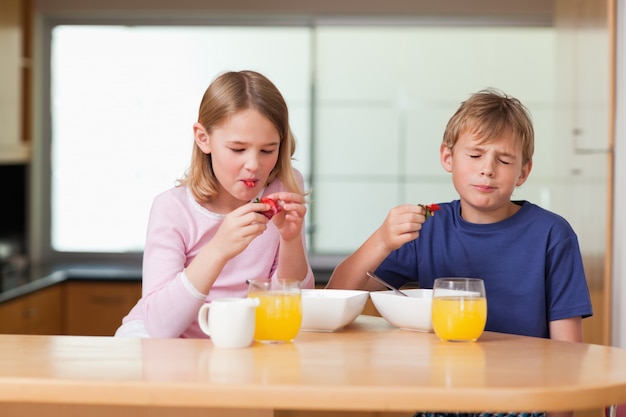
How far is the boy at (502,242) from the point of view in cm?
210

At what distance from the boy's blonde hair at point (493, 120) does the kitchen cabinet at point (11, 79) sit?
3.02 metres

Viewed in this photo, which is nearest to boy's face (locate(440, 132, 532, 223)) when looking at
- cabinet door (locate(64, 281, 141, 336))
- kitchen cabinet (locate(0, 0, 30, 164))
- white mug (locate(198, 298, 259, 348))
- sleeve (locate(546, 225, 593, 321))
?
sleeve (locate(546, 225, 593, 321))

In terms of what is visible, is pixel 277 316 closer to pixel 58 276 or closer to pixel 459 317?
pixel 459 317

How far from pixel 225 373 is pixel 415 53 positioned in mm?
3777

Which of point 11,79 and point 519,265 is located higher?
point 11,79

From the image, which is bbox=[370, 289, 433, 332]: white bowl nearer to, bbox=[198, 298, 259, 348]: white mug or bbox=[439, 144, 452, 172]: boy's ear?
bbox=[198, 298, 259, 348]: white mug

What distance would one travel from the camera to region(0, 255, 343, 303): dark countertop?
4246 mm

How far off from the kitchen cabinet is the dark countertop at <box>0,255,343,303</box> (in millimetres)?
594

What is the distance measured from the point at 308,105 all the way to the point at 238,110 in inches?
119

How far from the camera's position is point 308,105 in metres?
5.12

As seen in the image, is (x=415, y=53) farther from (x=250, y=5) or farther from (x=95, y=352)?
(x=95, y=352)

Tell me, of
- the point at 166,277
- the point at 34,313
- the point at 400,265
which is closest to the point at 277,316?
the point at 166,277

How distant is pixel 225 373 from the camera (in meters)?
1.50

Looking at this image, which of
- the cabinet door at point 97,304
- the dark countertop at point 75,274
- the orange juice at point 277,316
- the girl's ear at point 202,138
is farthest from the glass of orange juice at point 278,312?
the cabinet door at point 97,304
